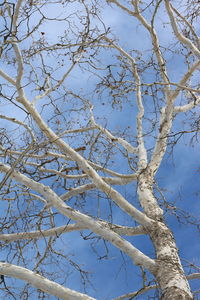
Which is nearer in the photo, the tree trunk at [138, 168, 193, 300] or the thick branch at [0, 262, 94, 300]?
the thick branch at [0, 262, 94, 300]

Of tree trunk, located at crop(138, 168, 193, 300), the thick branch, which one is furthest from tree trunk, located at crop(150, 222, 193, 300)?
the thick branch

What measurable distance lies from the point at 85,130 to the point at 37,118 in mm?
2283

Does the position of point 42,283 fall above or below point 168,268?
below

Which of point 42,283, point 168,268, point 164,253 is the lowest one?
point 42,283

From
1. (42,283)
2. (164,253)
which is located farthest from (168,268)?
(42,283)

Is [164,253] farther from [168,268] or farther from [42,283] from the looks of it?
[42,283]

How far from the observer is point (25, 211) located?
4.98 m

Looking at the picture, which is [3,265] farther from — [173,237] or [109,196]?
[173,237]

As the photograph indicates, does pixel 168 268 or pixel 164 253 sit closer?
pixel 168 268

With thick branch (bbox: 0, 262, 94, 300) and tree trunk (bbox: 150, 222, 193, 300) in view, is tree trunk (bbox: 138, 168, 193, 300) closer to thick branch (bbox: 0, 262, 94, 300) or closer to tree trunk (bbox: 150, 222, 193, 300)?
tree trunk (bbox: 150, 222, 193, 300)

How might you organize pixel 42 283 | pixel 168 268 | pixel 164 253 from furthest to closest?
pixel 164 253 < pixel 168 268 < pixel 42 283

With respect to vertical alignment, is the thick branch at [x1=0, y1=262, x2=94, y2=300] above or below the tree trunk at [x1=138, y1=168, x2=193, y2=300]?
below

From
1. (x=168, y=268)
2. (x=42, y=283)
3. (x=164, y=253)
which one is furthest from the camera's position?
(x=164, y=253)

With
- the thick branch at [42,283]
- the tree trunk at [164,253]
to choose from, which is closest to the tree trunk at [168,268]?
the tree trunk at [164,253]
